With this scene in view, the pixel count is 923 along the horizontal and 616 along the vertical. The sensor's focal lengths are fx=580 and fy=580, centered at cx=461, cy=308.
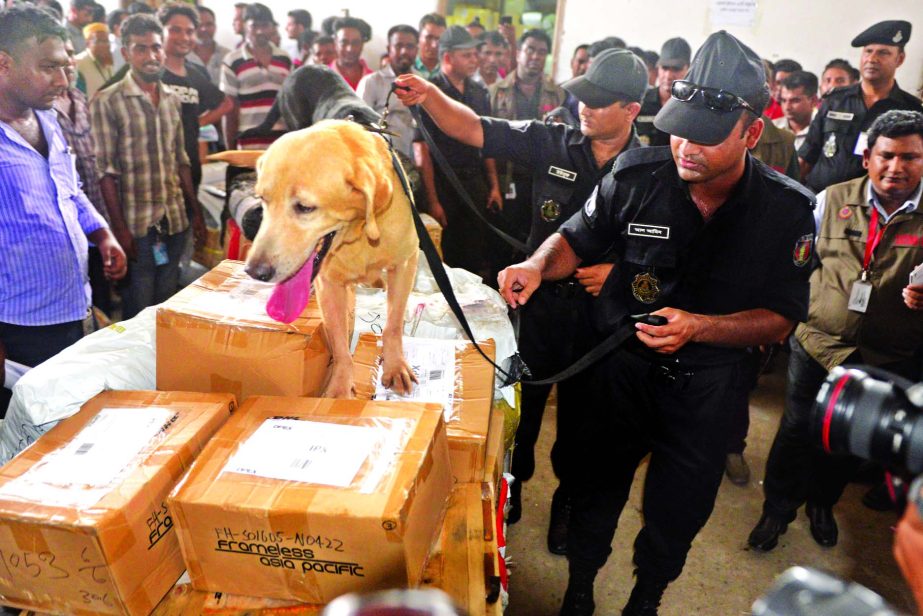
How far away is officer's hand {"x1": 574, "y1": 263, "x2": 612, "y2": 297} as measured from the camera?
2.27 meters

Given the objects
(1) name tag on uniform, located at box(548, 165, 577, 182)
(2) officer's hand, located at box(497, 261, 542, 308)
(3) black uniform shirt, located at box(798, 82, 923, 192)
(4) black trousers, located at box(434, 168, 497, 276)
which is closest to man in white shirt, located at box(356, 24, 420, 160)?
(4) black trousers, located at box(434, 168, 497, 276)

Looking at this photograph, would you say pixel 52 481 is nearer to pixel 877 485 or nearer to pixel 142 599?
pixel 142 599

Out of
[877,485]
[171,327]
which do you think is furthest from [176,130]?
A: [877,485]

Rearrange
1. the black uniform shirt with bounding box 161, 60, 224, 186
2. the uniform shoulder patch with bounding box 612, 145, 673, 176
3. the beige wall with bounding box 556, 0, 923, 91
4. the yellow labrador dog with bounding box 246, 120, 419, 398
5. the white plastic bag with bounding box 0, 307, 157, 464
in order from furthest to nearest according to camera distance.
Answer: the beige wall with bounding box 556, 0, 923, 91
the black uniform shirt with bounding box 161, 60, 224, 186
the uniform shoulder patch with bounding box 612, 145, 673, 176
the white plastic bag with bounding box 0, 307, 157, 464
the yellow labrador dog with bounding box 246, 120, 419, 398

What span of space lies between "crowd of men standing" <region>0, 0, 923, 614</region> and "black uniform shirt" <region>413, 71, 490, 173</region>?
0.02 metres

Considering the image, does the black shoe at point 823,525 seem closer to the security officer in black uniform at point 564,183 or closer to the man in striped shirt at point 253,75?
the security officer in black uniform at point 564,183

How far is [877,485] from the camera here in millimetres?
3186

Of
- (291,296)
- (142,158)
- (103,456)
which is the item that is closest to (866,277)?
(291,296)

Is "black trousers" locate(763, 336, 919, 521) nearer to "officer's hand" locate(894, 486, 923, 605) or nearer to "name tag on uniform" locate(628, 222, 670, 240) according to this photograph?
"name tag on uniform" locate(628, 222, 670, 240)

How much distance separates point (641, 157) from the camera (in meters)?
2.03

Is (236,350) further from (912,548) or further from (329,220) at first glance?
(912,548)

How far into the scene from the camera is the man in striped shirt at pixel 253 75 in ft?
15.6

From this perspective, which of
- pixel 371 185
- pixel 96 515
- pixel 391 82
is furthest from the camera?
pixel 391 82

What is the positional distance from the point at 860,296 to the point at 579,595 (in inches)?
70.2
